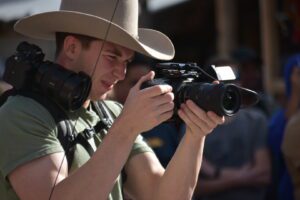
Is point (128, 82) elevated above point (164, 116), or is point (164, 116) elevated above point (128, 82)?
point (164, 116)

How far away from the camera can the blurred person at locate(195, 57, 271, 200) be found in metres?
4.60

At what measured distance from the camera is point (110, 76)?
269 cm

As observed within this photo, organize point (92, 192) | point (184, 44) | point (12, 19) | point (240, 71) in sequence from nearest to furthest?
point (92, 192) < point (12, 19) < point (240, 71) < point (184, 44)

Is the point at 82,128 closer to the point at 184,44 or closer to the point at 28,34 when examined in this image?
the point at 28,34

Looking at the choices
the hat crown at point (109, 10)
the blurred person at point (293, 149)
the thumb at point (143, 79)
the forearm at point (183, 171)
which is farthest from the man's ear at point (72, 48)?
the blurred person at point (293, 149)

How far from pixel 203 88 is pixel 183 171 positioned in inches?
15.8

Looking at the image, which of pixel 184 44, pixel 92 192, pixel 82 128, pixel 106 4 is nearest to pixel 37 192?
pixel 92 192

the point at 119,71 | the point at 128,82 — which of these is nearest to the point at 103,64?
the point at 119,71

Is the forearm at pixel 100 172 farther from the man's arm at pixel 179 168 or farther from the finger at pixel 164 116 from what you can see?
the man's arm at pixel 179 168

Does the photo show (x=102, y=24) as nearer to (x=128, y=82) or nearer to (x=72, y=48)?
(x=72, y=48)

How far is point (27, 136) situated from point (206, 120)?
541 millimetres

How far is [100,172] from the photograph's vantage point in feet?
7.92

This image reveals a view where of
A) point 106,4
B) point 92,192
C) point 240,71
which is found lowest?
point 240,71

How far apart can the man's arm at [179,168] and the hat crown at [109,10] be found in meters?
0.44
